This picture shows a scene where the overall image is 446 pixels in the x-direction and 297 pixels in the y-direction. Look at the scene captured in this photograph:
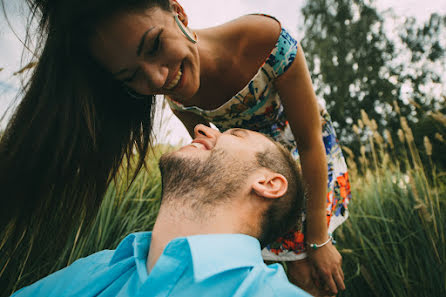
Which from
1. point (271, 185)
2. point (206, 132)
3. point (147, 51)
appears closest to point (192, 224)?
point (271, 185)

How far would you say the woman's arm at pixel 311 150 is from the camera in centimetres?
157

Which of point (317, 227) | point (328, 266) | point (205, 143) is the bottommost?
point (328, 266)

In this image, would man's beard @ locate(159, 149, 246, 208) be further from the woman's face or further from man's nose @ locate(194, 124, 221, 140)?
the woman's face

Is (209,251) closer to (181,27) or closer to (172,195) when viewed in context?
(172,195)

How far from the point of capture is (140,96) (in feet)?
5.74

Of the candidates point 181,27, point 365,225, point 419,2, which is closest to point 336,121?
point 419,2

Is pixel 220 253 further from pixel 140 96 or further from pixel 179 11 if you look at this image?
pixel 179 11

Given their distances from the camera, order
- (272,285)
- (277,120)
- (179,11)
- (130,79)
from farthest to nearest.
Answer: (277,120)
(179,11)
(130,79)
(272,285)

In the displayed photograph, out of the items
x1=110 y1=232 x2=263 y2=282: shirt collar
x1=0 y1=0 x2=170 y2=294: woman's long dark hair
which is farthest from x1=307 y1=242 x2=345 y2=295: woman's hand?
x1=0 y1=0 x2=170 y2=294: woman's long dark hair

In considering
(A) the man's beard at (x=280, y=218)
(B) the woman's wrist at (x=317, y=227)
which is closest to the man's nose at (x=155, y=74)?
(A) the man's beard at (x=280, y=218)

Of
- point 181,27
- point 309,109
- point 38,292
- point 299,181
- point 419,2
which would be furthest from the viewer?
point 419,2

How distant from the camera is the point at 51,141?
4.90ft

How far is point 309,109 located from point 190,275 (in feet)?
3.60

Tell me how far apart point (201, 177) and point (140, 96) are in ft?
2.33
